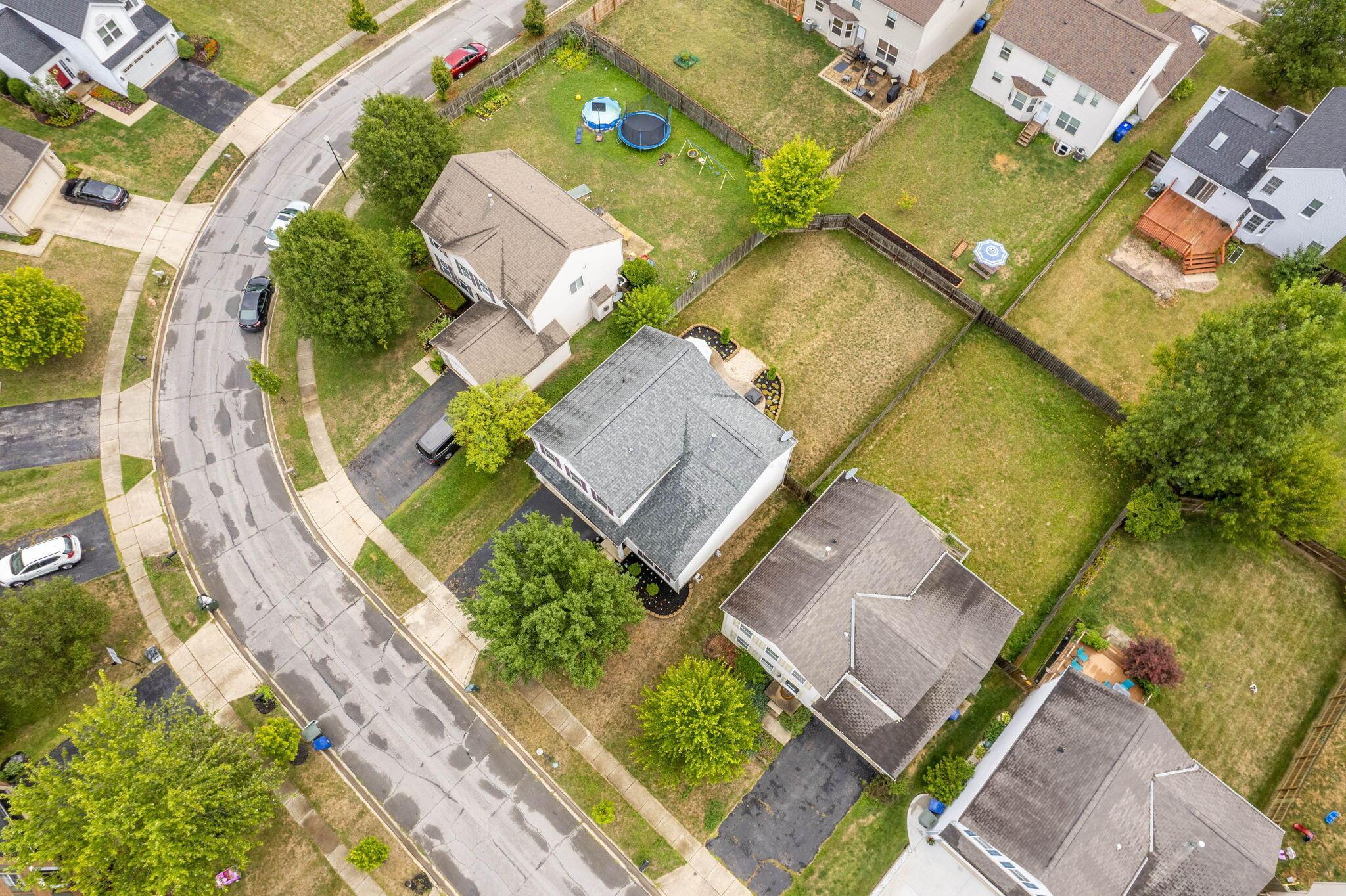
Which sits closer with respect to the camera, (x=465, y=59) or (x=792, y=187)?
(x=792, y=187)

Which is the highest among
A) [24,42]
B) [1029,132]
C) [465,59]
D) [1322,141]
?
[1322,141]

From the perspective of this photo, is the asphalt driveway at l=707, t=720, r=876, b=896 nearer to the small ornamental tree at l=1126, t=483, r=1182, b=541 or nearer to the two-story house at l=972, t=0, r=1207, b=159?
the small ornamental tree at l=1126, t=483, r=1182, b=541

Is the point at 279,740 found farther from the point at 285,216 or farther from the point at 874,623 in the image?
the point at 285,216

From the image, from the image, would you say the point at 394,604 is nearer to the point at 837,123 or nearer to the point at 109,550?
the point at 109,550

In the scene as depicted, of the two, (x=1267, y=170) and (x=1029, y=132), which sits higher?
(x=1267, y=170)

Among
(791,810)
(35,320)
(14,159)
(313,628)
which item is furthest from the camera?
(14,159)

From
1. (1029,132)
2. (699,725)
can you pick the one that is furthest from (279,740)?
(1029,132)

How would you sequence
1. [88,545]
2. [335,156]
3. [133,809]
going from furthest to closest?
[335,156]
[88,545]
[133,809]

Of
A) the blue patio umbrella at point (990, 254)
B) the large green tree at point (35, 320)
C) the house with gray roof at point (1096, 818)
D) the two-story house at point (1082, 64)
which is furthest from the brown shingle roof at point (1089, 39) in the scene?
the large green tree at point (35, 320)
